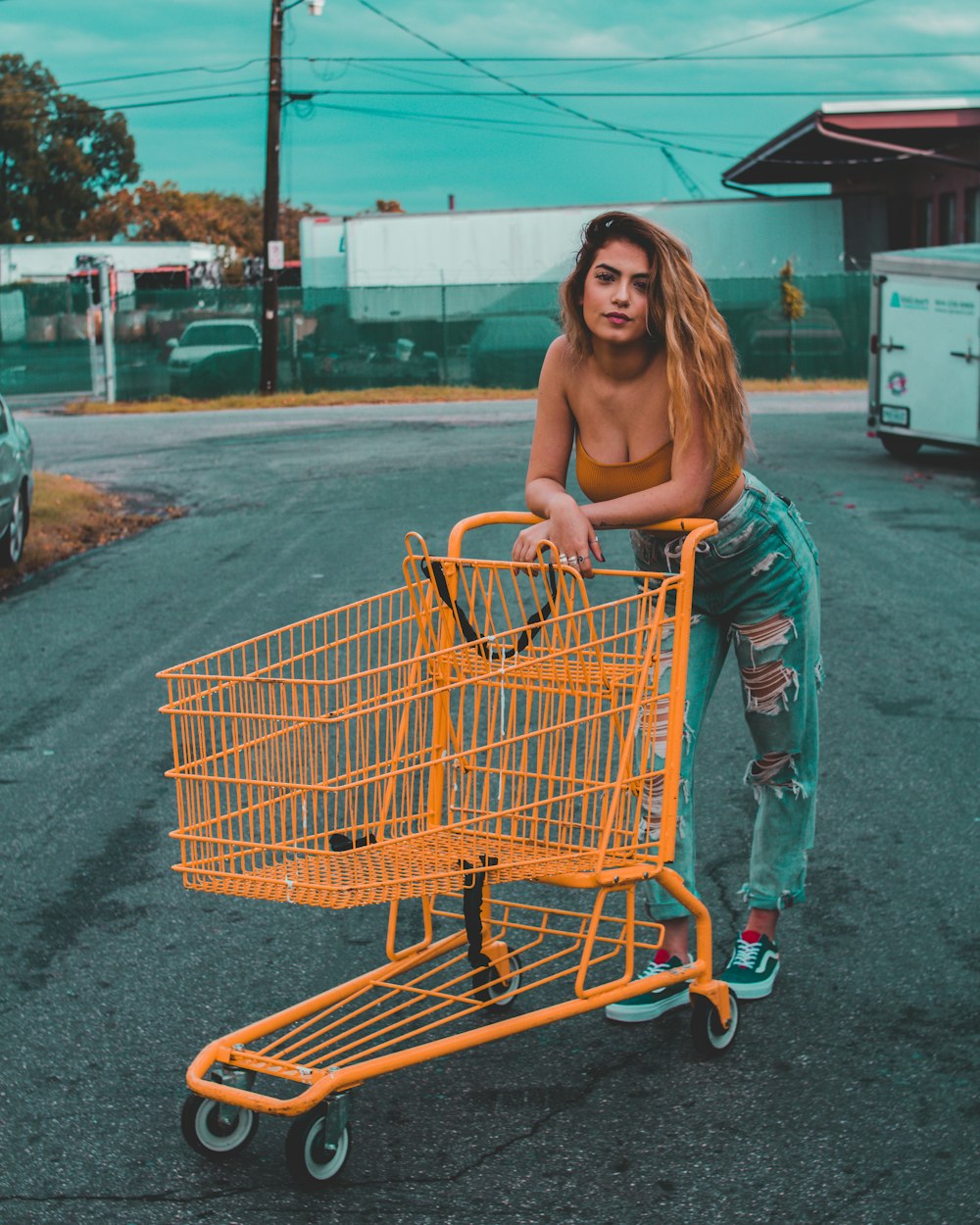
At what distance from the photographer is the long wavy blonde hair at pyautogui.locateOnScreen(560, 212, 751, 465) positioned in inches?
136

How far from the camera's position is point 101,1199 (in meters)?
3.16

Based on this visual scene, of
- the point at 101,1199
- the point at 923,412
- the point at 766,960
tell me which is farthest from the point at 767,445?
the point at 101,1199

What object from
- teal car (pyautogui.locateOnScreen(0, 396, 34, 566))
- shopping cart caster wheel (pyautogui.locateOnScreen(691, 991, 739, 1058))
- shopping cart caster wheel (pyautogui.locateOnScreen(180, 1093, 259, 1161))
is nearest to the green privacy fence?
teal car (pyautogui.locateOnScreen(0, 396, 34, 566))

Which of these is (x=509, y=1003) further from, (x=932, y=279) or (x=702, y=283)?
(x=932, y=279)

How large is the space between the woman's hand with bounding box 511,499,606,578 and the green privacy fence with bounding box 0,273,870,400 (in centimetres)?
2783

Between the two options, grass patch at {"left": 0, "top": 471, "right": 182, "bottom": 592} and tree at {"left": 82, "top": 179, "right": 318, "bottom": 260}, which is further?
tree at {"left": 82, "top": 179, "right": 318, "bottom": 260}

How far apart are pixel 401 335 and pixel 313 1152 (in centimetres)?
3007

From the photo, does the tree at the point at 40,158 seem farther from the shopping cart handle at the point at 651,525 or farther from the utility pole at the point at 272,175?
the shopping cart handle at the point at 651,525

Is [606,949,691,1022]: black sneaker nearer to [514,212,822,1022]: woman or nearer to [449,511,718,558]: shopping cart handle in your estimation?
[514,212,822,1022]: woman

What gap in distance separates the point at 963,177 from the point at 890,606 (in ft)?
90.7

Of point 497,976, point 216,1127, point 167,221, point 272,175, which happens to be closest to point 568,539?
point 497,976

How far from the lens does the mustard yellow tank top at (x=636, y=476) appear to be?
11.7 feet

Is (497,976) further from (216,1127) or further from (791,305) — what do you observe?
(791,305)

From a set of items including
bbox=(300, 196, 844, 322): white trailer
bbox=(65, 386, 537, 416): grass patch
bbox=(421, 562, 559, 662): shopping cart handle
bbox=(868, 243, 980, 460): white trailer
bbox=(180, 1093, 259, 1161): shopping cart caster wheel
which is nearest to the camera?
bbox=(180, 1093, 259, 1161): shopping cart caster wheel
